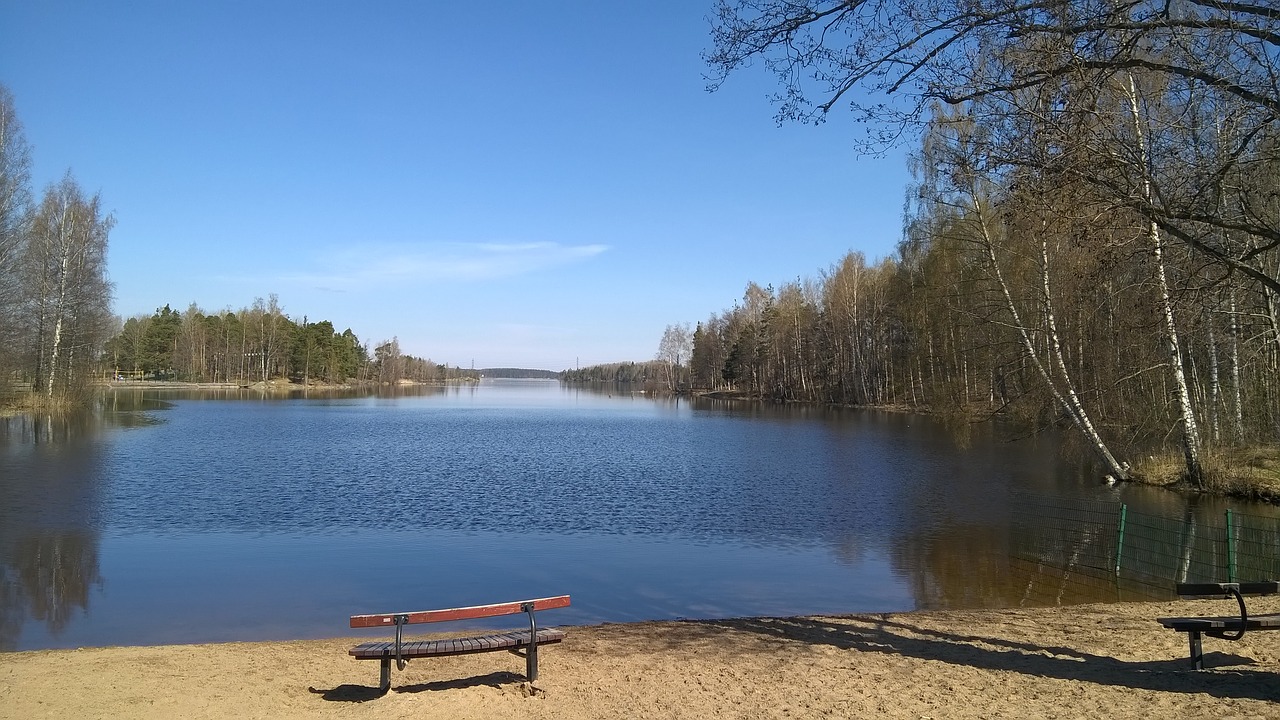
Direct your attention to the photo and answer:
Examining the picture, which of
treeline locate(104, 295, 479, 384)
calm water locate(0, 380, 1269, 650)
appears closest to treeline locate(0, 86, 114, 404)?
calm water locate(0, 380, 1269, 650)

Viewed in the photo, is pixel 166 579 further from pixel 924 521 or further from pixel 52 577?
pixel 924 521

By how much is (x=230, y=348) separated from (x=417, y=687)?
4223 inches

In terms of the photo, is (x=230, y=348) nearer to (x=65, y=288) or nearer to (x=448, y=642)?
(x=65, y=288)

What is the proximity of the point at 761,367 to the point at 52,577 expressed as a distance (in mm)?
82455

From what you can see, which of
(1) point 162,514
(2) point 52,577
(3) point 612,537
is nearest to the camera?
(2) point 52,577

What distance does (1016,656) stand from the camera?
6.45 m

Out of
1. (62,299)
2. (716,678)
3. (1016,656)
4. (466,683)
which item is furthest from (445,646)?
(62,299)

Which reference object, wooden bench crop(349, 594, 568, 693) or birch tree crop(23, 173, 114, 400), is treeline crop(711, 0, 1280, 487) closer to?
wooden bench crop(349, 594, 568, 693)

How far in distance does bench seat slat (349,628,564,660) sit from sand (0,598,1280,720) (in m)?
0.29

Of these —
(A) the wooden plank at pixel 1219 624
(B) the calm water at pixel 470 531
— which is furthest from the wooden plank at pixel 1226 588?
(B) the calm water at pixel 470 531

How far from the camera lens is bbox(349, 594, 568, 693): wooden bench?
5625mm

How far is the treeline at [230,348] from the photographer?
97250 millimetres

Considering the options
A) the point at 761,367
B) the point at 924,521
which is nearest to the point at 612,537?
the point at 924,521

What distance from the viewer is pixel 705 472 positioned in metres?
23.1
